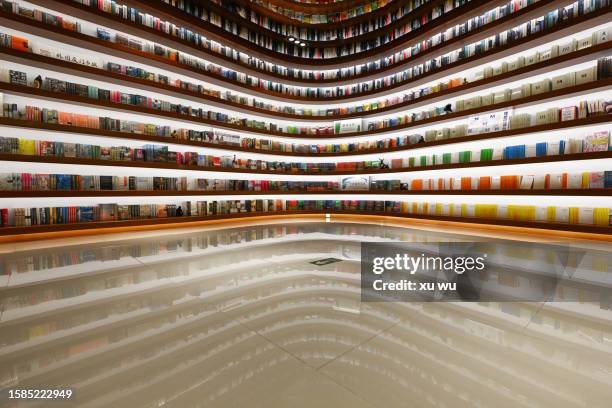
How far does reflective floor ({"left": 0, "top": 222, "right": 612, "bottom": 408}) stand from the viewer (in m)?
0.77

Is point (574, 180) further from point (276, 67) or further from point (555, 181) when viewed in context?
point (276, 67)

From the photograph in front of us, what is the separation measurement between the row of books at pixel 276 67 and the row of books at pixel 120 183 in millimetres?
2021

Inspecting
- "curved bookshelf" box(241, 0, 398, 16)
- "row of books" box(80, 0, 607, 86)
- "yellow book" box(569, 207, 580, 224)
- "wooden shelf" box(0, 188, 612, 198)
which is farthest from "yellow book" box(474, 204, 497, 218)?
"curved bookshelf" box(241, 0, 398, 16)

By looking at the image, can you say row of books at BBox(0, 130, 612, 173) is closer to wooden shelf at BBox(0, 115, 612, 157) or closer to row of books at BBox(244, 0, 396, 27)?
wooden shelf at BBox(0, 115, 612, 157)

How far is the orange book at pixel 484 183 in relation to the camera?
161 inches

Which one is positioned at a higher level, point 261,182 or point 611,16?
point 611,16

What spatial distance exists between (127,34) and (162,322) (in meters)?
4.82

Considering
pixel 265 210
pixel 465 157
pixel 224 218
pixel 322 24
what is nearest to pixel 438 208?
pixel 465 157

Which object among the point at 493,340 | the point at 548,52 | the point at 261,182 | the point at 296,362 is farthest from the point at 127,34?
the point at 548,52

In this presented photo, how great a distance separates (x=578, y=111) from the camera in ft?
11.0

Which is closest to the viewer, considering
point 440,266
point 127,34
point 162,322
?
point 162,322

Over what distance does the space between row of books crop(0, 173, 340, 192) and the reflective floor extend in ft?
6.39

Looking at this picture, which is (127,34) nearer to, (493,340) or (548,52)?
(493,340)

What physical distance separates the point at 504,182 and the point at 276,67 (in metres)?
5.01
